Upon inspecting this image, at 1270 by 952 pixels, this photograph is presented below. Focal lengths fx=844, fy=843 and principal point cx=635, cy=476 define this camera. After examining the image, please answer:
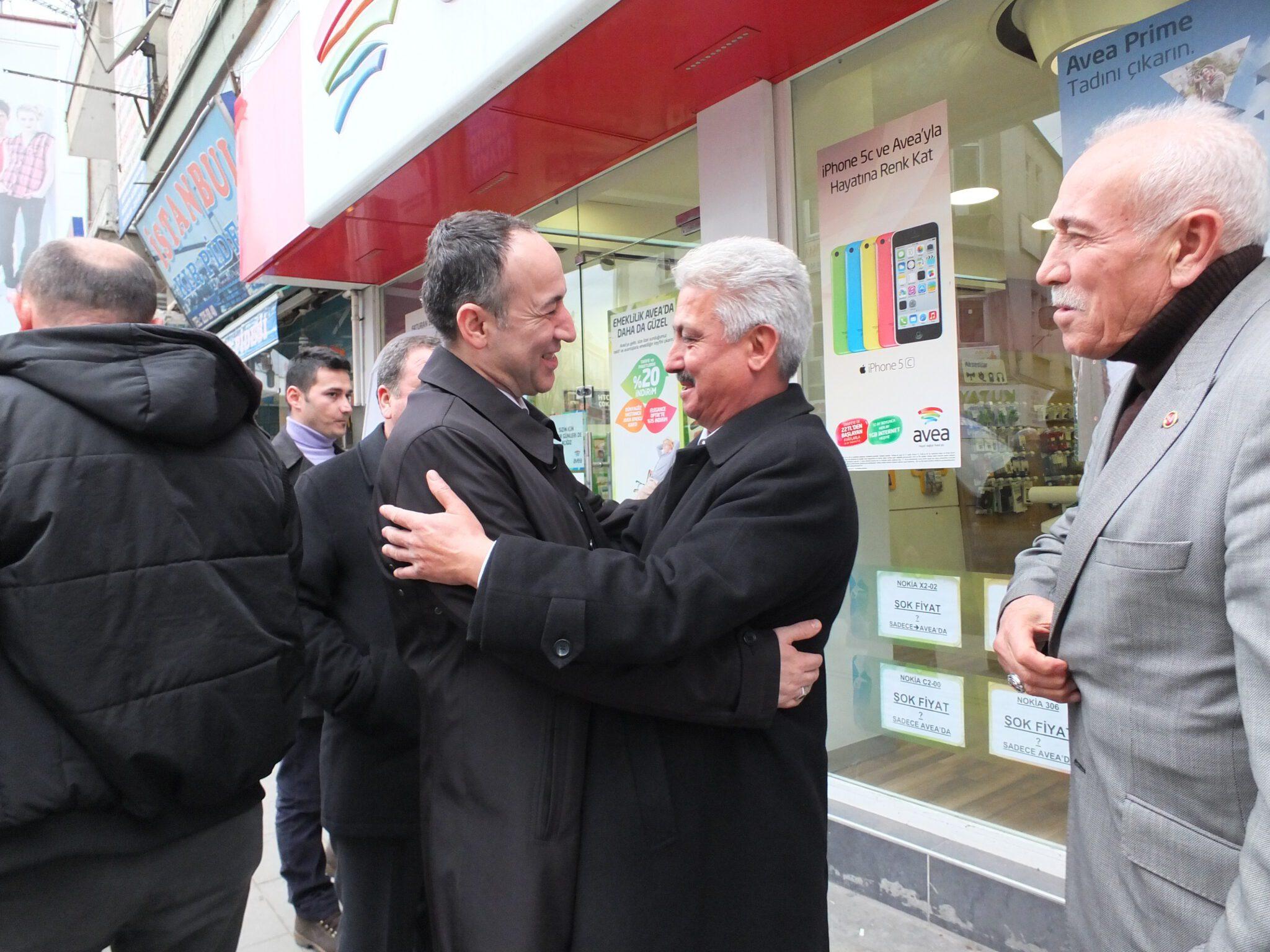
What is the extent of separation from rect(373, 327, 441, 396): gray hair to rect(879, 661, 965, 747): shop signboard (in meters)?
2.25

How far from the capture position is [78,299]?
67.9 inches

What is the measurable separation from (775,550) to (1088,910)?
72 centimetres

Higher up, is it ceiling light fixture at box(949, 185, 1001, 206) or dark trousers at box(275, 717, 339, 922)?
ceiling light fixture at box(949, 185, 1001, 206)

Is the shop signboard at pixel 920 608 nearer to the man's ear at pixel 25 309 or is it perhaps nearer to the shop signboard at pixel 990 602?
the shop signboard at pixel 990 602

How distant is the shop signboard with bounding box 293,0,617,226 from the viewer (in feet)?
10.6

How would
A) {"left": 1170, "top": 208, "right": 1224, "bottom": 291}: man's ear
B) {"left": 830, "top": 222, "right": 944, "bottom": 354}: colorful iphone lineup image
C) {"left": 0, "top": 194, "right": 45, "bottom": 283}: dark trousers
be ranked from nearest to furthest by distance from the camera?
{"left": 1170, "top": 208, "right": 1224, "bottom": 291}: man's ear
{"left": 830, "top": 222, "right": 944, "bottom": 354}: colorful iphone lineup image
{"left": 0, "top": 194, "right": 45, "bottom": 283}: dark trousers

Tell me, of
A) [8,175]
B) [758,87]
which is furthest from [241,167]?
[8,175]

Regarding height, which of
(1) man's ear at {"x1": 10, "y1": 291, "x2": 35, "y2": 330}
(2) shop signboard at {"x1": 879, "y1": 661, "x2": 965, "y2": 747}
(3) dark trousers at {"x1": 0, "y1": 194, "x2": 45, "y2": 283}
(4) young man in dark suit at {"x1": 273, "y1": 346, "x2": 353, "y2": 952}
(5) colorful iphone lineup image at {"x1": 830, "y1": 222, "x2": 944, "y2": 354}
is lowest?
(4) young man in dark suit at {"x1": 273, "y1": 346, "x2": 353, "y2": 952}

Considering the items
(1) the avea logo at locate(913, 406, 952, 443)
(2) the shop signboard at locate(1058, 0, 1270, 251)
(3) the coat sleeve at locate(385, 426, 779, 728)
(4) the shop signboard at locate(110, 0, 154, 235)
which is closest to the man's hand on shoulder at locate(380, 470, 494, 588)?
(3) the coat sleeve at locate(385, 426, 779, 728)

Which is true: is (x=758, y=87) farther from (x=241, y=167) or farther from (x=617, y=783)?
(x=241, y=167)

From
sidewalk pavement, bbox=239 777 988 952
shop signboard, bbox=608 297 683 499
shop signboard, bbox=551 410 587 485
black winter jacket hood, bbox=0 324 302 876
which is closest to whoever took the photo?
black winter jacket hood, bbox=0 324 302 876

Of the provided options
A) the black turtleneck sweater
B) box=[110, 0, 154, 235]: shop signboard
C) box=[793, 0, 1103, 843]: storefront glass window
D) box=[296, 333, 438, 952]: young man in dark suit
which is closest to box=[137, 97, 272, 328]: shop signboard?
box=[110, 0, 154, 235]: shop signboard

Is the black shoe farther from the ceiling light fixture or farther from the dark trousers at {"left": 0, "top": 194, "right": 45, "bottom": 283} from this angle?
the dark trousers at {"left": 0, "top": 194, "right": 45, "bottom": 283}

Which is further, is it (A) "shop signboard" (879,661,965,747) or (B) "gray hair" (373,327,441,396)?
(A) "shop signboard" (879,661,965,747)
